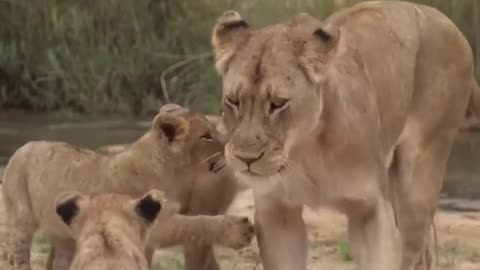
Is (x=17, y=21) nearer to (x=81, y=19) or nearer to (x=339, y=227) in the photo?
(x=81, y=19)

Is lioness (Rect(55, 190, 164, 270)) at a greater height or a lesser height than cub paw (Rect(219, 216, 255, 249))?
greater

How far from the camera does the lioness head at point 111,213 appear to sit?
427 cm

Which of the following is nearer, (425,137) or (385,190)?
(385,190)

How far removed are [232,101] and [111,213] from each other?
1.61 feet

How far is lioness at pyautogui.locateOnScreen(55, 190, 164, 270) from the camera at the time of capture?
4.04 metres

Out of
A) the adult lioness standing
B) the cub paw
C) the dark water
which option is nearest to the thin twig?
the dark water

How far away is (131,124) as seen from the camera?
30.1 ft

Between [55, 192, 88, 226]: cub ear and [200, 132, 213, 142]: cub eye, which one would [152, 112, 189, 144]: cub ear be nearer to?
[200, 132, 213, 142]: cub eye

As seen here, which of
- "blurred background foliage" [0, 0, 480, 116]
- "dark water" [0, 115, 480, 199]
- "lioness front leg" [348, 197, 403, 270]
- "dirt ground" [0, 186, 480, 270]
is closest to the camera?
"lioness front leg" [348, 197, 403, 270]

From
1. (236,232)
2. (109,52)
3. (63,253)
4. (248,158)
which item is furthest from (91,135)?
(248,158)

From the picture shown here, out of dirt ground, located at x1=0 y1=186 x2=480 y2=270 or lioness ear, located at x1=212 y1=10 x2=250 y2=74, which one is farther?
dirt ground, located at x1=0 y1=186 x2=480 y2=270

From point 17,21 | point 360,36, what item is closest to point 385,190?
point 360,36

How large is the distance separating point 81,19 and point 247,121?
18.3 ft

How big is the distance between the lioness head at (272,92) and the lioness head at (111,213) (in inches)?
12.1
